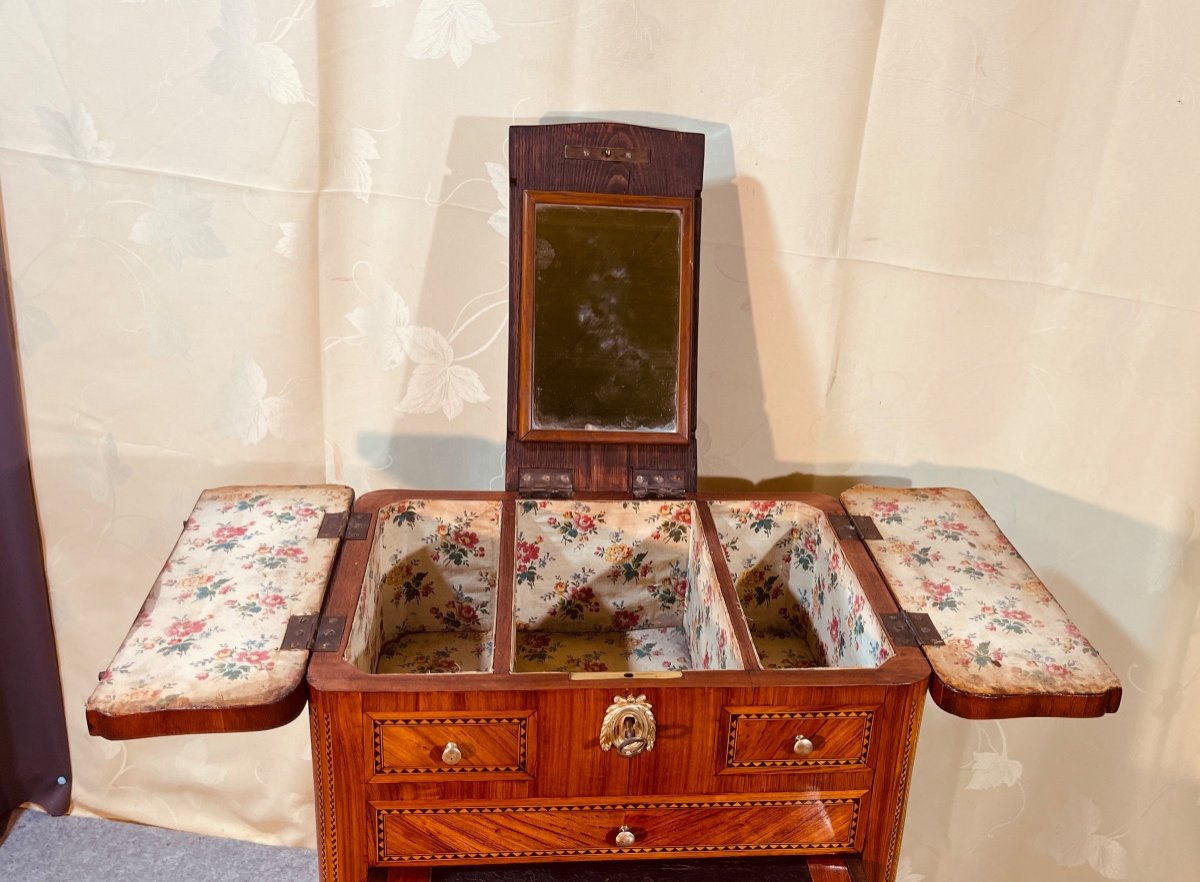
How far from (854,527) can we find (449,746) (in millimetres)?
600

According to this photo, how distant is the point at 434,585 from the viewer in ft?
4.67

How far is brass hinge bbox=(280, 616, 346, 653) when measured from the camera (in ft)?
3.45

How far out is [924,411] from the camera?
5.08ft

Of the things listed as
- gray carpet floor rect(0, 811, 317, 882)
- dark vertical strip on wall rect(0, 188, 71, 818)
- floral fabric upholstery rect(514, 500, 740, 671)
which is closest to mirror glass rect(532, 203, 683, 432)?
floral fabric upholstery rect(514, 500, 740, 671)

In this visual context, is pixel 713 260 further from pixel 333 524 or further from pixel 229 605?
pixel 229 605

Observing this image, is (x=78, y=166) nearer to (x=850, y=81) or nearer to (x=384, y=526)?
(x=384, y=526)

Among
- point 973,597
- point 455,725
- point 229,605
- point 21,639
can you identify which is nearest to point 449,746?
point 455,725

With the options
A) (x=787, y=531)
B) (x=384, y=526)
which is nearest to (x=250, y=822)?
(x=384, y=526)

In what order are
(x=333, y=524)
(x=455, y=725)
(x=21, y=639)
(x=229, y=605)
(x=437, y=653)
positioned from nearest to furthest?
(x=455, y=725), (x=229, y=605), (x=333, y=524), (x=437, y=653), (x=21, y=639)

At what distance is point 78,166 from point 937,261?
1.23 meters

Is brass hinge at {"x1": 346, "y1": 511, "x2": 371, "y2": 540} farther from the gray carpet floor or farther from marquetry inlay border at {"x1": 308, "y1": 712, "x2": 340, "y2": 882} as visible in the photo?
the gray carpet floor

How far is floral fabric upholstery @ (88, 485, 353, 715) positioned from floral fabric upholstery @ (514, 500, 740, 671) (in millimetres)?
278

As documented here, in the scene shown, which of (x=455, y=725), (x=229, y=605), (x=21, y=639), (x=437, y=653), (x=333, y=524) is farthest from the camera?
(x=21, y=639)

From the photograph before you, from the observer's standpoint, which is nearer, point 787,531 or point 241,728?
point 241,728
